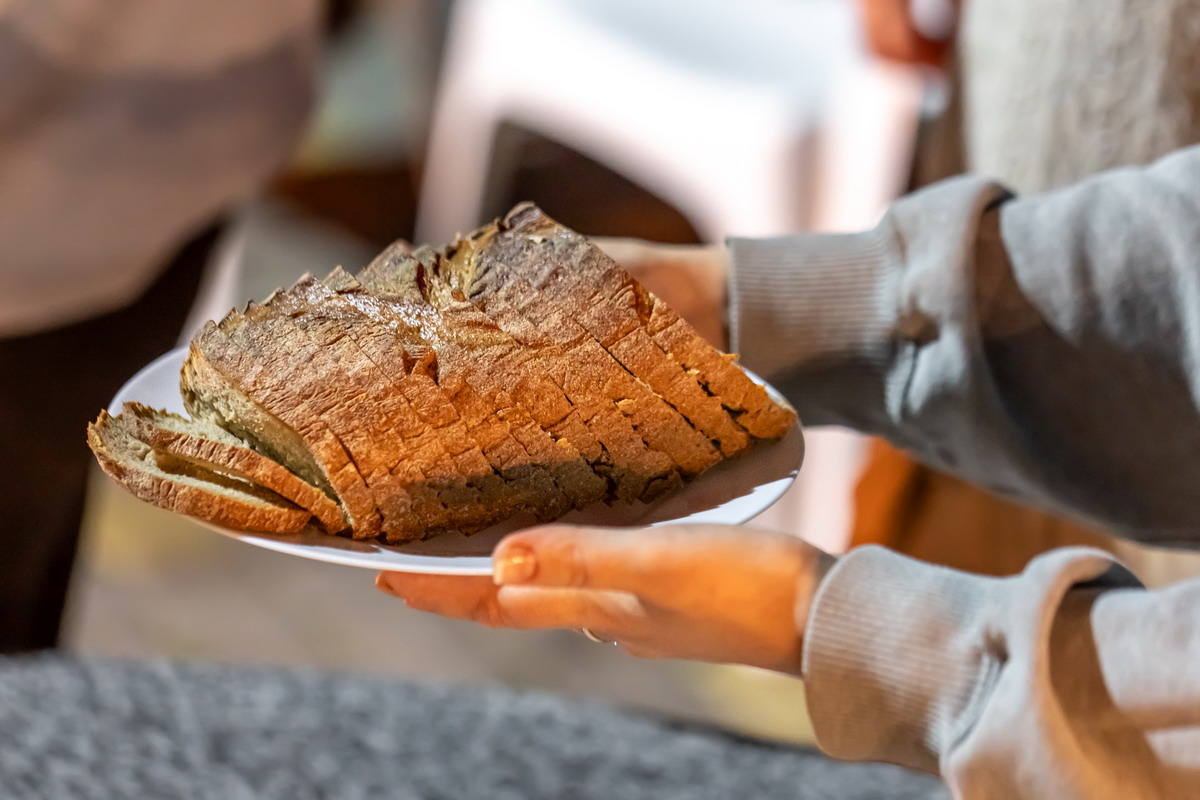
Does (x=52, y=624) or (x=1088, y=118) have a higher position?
(x=1088, y=118)

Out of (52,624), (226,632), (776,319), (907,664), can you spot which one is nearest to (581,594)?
(907,664)

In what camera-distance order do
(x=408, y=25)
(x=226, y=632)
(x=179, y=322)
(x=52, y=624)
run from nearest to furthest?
(x=179, y=322) → (x=52, y=624) → (x=226, y=632) → (x=408, y=25)

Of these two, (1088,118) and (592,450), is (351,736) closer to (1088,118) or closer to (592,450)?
(592,450)

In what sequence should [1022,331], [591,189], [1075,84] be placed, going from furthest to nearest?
[591,189] < [1075,84] < [1022,331]

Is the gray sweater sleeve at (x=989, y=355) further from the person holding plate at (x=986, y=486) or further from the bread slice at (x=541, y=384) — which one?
the bread slice at (x=541, y=384)

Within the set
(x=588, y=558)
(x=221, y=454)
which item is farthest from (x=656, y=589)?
(x=221, y=454)

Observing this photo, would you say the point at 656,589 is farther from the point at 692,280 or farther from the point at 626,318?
the point at 692,280
